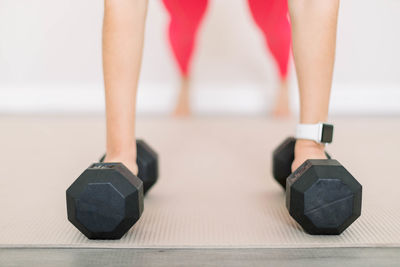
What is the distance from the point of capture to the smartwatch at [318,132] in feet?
2.24

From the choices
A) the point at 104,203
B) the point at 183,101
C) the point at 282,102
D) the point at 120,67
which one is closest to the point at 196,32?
the point at 183,101

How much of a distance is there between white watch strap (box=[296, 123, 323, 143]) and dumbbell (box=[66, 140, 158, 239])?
0.29 m

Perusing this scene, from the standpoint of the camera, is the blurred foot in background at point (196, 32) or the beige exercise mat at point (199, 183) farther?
the blurred foot in background at point (196, 32)

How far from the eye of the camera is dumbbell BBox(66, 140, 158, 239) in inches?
23.1

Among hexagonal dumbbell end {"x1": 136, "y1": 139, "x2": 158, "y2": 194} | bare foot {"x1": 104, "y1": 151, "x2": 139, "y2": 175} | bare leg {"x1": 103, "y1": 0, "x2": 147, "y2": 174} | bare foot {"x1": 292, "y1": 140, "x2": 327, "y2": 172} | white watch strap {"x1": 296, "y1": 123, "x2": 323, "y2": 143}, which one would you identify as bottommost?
hexagonal dumbbell end {"x1": 136, "y1": 139, "x2": 158, "y2": 194}

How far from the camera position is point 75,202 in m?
0.59

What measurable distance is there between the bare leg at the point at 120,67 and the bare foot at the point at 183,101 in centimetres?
102

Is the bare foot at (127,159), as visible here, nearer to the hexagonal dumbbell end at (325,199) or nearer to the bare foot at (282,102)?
the hexagonal dumbbell end at (325,199)

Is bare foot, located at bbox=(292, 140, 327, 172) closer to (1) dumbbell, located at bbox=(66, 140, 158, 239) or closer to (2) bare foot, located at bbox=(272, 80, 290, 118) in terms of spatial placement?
(1) dumbbell, located at bbox=(66, 140, 158, 239)

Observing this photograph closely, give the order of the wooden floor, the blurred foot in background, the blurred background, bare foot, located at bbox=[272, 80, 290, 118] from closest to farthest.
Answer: the wooden floor
the blurred foot in background
bare foot, located at bbox=[272, 80, 290, 118]
the blurred background

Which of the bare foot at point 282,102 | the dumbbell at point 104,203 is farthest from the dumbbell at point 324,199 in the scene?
the bare foot at point 282,102

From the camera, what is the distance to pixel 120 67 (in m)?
0.69

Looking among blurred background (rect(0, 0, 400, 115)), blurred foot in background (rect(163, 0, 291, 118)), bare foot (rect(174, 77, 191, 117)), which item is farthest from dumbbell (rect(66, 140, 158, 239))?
blurred background (rect(0, 0, 400, 115))

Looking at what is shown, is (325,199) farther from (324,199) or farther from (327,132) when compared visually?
(327,132)
